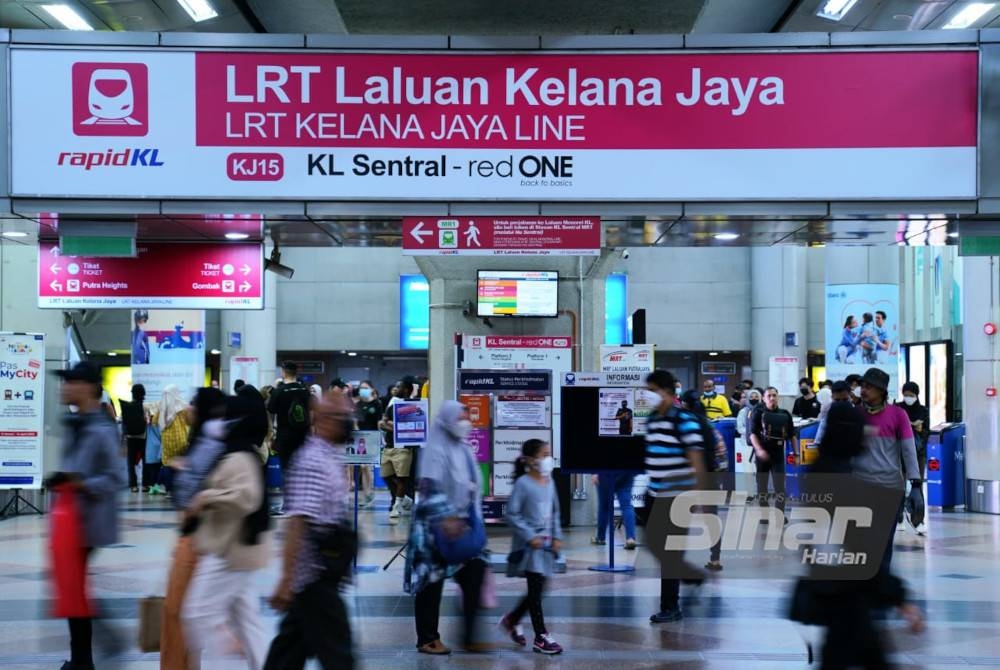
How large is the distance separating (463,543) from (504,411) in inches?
255

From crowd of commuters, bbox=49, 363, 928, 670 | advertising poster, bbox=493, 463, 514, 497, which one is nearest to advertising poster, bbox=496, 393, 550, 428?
advertising poster, bbox=493, 463, 514, 497

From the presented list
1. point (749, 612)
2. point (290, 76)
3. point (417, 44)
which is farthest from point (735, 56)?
point (749, 612)

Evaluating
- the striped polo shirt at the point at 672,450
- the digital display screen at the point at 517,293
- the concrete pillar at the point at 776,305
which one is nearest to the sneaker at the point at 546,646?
the striped polo shirt at the point at 672,450

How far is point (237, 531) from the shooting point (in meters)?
5.54

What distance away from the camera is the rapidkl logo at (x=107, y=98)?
8.41 m

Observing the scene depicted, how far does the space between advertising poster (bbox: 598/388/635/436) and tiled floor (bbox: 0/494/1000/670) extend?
4.15ft

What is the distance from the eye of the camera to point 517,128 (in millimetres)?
8555

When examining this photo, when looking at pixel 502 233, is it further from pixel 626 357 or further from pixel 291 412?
pixel 626 357

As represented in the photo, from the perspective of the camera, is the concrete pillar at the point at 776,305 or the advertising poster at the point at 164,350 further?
the concrete pillar at the point at 776,305

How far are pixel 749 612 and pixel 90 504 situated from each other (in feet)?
16.2

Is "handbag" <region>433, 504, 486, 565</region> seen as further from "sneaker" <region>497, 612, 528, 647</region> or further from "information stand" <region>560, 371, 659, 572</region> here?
"information stand" <region>560, 371, 659, 572</region>

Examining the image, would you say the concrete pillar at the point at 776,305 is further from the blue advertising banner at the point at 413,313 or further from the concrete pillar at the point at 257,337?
the concrete pillar at the point at 257,337

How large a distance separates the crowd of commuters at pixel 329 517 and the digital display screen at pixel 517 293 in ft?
20.1

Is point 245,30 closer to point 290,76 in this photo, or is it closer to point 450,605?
point 290,76
